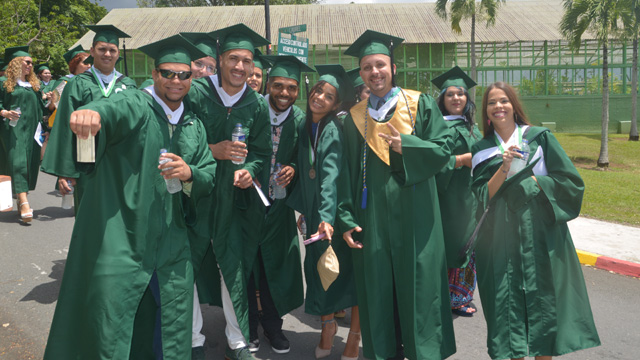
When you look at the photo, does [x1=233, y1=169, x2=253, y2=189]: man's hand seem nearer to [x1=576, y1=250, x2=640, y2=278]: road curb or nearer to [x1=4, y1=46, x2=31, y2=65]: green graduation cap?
[x1=576, y1=250, x2=640, y2=278]: road curb

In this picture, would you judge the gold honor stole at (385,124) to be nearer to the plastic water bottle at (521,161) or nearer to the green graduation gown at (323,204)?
the green graduation gown at (323,204)

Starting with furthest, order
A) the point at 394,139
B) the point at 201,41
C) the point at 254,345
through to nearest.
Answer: the point at 201,41 < the point at 254,345 < the point at 394,139

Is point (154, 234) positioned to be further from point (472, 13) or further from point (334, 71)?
point (472, 13)

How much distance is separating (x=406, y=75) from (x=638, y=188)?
17734 millimetres

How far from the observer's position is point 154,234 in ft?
9.64

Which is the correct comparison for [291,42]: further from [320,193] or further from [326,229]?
[326,229]

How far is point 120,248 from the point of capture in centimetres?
278

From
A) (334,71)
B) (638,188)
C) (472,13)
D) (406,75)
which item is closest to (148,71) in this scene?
(406,75)

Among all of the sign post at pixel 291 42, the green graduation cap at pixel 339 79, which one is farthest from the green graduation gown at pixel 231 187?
the sign post at pixel 291 42

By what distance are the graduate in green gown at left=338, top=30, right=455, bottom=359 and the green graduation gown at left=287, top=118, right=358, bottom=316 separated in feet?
0.39

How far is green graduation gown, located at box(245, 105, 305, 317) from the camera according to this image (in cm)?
409

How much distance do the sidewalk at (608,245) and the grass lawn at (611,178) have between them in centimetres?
68

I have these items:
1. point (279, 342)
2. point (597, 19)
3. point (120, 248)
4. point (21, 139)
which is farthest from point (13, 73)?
point (597, 19)

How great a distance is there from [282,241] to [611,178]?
44.9 feet
